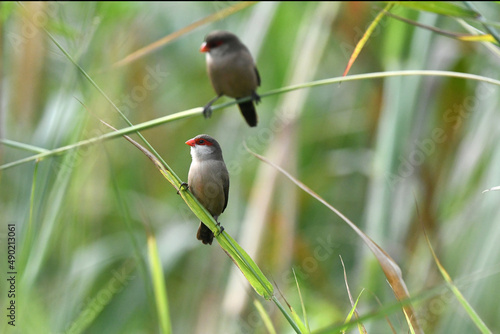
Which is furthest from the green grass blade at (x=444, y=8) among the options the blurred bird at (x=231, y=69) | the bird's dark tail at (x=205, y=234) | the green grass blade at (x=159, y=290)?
the blurred bird at (x=231, y=69)

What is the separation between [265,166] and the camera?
146 inches

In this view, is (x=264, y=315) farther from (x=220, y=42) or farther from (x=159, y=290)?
(x=220, y=42)

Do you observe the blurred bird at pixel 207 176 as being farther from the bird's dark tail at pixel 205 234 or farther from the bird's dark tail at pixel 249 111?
the bird's dark tail at pixel 249 111

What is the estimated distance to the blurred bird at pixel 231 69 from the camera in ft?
9.64

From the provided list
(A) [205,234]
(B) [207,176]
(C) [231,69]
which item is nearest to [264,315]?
(A) [205,234]

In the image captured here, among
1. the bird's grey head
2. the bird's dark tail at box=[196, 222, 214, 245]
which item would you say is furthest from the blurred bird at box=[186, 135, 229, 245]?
the bird's grey head

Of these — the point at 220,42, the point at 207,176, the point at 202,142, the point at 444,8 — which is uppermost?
the point at 444,8

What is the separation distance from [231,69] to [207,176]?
79 cm

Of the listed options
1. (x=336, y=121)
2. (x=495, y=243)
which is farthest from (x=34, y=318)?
(x=336, y=121)

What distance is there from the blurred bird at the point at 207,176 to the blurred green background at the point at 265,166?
1.28 feet

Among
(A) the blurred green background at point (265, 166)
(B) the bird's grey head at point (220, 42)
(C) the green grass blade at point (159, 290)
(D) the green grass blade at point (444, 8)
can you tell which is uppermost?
(D) the green grass blade at point (444, 8)

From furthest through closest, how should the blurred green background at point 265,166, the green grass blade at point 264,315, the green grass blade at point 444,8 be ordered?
the blurred green background at point 265,166
the green grass blade at point 264,315
the green grass blade at point 444,8

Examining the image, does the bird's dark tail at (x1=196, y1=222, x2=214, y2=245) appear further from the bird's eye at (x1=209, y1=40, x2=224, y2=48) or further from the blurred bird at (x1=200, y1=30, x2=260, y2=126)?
the bird's eye at (x1=209, y1=40, x2=224, y2=48)

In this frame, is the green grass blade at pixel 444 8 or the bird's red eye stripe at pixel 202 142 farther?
the bird's red eye stripe at pixel 202 142
